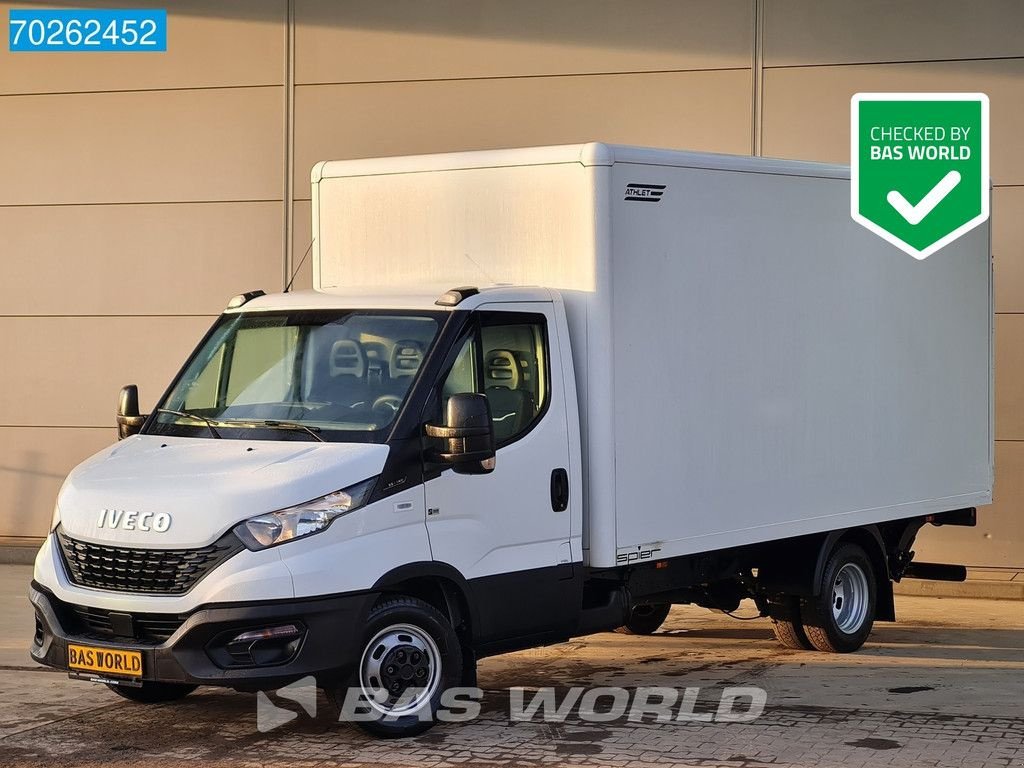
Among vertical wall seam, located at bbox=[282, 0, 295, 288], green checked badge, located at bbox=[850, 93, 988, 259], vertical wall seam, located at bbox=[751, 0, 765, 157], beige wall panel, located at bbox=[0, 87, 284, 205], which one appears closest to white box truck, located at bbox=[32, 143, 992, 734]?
green checked badge, located at bbox=[850, 93, 988, 259]

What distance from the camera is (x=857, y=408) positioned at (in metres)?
10.9

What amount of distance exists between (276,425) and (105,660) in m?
1.44

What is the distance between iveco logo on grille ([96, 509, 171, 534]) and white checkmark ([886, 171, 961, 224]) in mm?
8217

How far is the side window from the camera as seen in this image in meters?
8.59

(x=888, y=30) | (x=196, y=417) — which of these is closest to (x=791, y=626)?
(x=196, y=417)

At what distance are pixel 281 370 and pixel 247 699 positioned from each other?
2110 mm

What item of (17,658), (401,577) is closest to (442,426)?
(401,577)

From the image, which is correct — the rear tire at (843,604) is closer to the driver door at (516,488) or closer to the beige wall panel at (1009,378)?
the driver door at (516,488)

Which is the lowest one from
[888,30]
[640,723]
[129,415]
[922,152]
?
[640,723]

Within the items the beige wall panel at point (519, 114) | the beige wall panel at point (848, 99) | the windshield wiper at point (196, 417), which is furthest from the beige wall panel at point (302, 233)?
the windshield wiper at point (196, 417)

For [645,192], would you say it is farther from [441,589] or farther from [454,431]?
[441,589]

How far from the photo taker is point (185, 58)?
1741 cm

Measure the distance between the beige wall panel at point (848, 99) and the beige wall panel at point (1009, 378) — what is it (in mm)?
1388

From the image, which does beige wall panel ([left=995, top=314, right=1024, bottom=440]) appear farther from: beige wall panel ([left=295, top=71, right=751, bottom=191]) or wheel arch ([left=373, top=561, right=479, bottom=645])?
wheel arch ([left=373, top=561, right=479, bottom=645])
